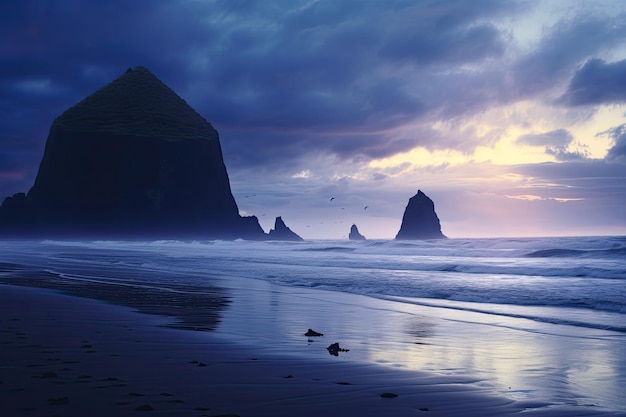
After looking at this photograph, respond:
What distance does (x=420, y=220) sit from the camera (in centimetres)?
11712

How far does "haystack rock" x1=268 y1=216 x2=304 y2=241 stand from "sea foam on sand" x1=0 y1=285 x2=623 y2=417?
387 feet

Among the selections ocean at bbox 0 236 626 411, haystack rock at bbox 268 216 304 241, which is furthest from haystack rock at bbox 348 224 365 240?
ocean at bbox 0 236 626 411

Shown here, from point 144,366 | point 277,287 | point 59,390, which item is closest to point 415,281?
point 277,287

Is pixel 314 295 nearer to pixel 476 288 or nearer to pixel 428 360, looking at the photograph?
pixel 476 288

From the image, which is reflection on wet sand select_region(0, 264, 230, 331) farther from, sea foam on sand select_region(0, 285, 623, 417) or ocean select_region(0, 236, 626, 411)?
sea foam on sand select_region(0, 285, 623, 417)

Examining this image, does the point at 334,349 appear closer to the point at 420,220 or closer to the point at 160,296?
the point at 160,296

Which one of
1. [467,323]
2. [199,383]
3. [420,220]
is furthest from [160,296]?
[420,220]

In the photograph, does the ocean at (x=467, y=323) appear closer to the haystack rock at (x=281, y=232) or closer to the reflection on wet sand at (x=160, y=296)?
the reflection on wet sand at (x=160, y=296)

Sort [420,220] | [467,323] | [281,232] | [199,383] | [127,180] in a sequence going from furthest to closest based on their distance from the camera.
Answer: [281,232] → [420,220] → [127,180] → [467,323] → [199,383]

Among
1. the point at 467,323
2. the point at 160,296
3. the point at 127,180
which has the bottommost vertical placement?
the point at 467,323

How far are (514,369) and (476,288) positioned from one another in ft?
35.7

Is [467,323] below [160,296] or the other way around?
below

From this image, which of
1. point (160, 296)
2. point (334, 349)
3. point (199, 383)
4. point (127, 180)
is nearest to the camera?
point (199, 383)

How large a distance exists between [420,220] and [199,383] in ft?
375
